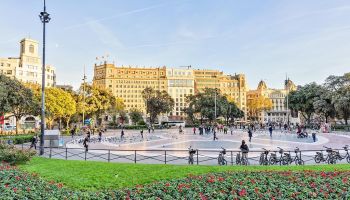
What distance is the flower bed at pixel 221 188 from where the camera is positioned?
440 inches

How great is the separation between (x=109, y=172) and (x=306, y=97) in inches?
2988

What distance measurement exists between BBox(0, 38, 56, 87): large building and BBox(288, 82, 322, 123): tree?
83.1 meters

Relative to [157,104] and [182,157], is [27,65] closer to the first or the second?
[157,104]

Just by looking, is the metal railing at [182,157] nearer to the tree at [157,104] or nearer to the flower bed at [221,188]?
the flower bed at [221,188]

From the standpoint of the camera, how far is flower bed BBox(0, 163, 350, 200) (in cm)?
1118

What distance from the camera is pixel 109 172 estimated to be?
57.9ft

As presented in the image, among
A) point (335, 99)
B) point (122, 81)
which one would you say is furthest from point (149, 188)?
point (122, 81)

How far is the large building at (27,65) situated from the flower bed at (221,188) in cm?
10311

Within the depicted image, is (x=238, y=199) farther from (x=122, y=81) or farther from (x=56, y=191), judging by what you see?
(x=122, y=81)

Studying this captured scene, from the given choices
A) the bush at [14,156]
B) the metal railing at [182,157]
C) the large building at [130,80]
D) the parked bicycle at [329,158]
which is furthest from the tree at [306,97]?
the large building at [130,80]

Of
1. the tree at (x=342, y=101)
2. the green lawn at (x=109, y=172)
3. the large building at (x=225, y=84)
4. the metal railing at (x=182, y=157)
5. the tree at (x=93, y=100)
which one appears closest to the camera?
the green lawn at (x=109, y=172)

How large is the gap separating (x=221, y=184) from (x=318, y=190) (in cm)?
361

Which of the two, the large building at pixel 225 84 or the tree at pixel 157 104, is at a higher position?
the large building at pixel 225 84

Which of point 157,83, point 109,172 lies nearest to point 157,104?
point 157,83
